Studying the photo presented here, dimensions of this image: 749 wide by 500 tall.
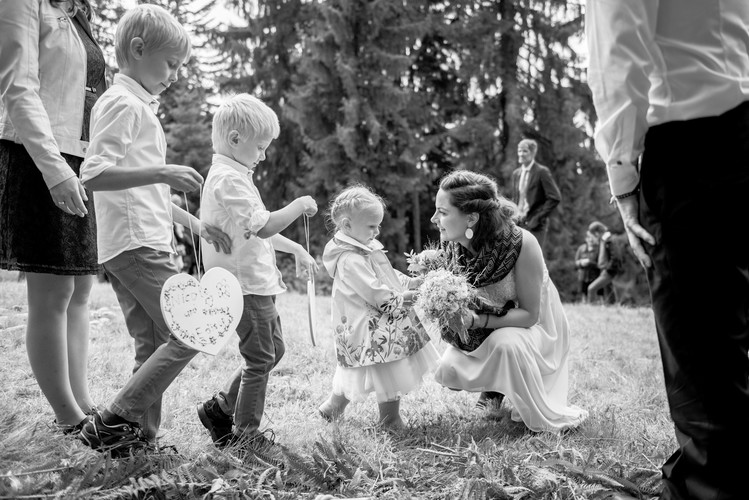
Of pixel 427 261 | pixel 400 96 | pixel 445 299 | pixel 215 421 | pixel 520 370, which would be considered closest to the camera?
pixel 215 421

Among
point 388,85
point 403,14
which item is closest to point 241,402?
point 388,85

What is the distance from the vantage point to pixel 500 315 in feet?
10.7

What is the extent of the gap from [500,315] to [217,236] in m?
1.48

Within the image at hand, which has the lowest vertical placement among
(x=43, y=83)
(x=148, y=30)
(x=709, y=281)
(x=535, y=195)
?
(x=535, y=195)

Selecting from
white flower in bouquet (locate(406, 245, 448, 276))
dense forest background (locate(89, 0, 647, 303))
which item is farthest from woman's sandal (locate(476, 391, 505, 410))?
dense forest background (locate(89, 0, 647, 303))

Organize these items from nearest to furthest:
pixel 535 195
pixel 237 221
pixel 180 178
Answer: pixel 180 178, pixel 237 221, pixel 535 195

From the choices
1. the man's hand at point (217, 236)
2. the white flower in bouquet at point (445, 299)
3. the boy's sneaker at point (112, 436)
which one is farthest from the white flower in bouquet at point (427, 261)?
the boy's sneaker at point (112, 436)

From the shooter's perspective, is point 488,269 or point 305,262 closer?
point 305,262

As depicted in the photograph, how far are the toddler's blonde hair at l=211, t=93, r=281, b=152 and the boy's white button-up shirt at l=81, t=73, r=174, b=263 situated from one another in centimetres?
28

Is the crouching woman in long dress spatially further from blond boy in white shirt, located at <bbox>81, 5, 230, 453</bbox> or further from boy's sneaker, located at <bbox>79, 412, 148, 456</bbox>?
boy's sneaker, located at <bbox>79, 412, 148, 456</bbox>

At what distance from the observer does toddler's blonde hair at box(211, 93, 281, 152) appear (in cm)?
261

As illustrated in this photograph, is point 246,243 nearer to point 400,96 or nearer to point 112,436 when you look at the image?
point 112,436

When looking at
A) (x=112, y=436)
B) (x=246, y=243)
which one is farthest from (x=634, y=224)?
(x=112, y=436)

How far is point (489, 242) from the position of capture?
3287mm
